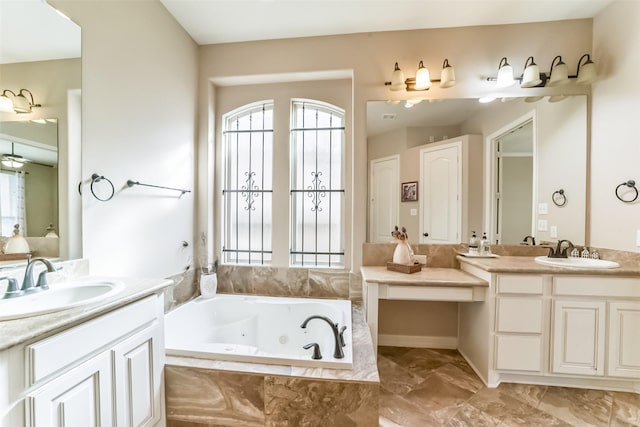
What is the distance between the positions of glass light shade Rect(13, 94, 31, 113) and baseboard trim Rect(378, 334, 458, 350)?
287 centimetres

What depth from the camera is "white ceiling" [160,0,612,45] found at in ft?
6.68

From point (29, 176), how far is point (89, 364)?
97cm

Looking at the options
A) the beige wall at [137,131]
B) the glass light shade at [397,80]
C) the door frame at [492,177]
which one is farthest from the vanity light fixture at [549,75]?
the beige wall at [137,131]

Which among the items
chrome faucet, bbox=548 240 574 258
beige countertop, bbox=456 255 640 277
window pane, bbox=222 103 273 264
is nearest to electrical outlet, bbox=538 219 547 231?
chrome faucet, bbox=548 240 574 258

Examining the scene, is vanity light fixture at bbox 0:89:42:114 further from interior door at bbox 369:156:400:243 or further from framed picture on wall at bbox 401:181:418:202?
framed picture on wall at bbox 401:181:418:202

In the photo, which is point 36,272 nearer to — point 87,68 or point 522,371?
point 87,68

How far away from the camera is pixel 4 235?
119 centimetres

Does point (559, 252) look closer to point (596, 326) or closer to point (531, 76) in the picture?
point (596, 326)

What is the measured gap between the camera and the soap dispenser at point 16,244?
3.95 ft

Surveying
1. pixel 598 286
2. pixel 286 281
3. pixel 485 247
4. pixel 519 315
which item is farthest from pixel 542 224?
pixel 286 281

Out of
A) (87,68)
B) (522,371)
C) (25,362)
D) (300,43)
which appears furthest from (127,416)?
(300,43)

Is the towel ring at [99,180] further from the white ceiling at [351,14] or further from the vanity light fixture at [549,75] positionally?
the vanity light fixture at [549,75]

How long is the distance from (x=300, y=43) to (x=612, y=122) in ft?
8.72

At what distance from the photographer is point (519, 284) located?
5.91ft
